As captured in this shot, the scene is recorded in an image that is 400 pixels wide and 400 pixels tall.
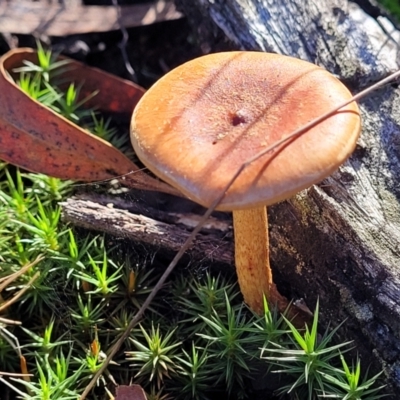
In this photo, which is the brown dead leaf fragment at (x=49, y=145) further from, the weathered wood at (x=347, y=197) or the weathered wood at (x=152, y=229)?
the weathered wood at (x=347, y=197)

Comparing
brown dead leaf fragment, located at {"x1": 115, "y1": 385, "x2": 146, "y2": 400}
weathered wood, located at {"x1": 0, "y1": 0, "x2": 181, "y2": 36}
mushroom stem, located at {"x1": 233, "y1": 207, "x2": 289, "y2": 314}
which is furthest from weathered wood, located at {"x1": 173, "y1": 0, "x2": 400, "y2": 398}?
brown dead leaf fragment, located at {"x1": 115, "y1": 385, "x2": 146, "y2": 400}

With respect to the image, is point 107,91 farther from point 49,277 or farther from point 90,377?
point 90,377

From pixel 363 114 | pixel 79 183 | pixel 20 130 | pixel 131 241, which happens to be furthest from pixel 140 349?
pixel 363 114

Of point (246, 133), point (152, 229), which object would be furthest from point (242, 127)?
point (152, 229)

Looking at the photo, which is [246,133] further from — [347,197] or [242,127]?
[347,197]

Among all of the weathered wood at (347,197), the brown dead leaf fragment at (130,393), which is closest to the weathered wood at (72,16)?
the weathered wood at (347,197)
